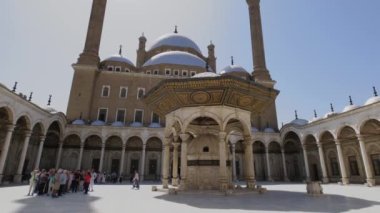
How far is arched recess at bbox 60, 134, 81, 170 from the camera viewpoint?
69.5ft

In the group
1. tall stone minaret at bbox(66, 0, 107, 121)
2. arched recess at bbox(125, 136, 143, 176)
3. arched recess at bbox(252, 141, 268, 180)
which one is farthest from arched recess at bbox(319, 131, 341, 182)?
→ tall stone minaret at bbox(66, 0, 107, 121)

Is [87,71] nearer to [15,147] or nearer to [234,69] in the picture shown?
[15,147]

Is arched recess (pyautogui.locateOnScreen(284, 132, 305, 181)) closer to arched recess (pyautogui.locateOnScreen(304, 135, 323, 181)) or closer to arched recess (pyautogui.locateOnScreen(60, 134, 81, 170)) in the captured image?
arched recess (pyautogui.locateOnScreen(304, 135, 323, 181))

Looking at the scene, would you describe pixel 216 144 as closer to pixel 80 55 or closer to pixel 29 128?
pixel 29 128

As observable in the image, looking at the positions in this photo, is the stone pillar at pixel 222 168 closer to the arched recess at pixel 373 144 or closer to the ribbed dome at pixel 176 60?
the arched recess at pixel 373 144

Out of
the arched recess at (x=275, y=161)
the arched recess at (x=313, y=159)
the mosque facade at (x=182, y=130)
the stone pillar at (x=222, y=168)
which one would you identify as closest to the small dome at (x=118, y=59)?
the mosque facade at (x=182, y=130)

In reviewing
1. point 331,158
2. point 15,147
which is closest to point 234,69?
point 331,158

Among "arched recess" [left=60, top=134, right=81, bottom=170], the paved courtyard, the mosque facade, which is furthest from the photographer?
"arched recess" [left=60, top=134, right=81, bottom=170]

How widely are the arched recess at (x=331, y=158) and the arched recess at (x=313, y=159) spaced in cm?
83

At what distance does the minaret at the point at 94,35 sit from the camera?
25.8 metres

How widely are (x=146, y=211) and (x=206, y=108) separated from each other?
17.2 feet

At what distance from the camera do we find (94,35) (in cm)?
2706

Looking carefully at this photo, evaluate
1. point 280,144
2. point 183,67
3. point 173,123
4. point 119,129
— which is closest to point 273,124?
point 280,144

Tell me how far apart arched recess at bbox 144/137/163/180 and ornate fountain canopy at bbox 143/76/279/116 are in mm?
13714
